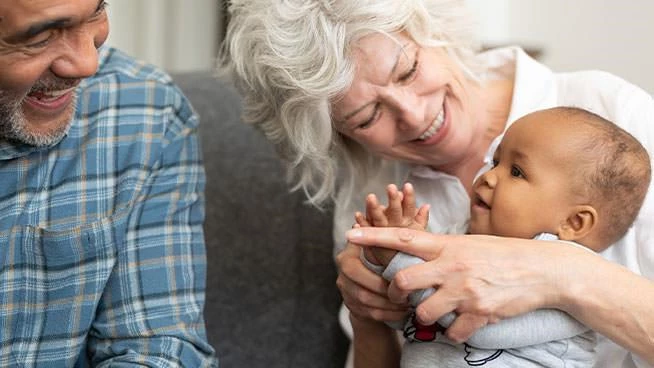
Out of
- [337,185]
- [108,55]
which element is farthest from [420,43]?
[108,55]

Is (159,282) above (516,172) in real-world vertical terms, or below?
below

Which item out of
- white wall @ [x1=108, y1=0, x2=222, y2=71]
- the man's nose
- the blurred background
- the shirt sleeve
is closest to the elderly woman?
the shirt sleeve

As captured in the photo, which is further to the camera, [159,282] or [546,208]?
[159,282]

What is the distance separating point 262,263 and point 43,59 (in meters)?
0.89

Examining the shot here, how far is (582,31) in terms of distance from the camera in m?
3.05

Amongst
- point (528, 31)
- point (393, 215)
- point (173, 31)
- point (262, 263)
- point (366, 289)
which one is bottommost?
point (262, 263)

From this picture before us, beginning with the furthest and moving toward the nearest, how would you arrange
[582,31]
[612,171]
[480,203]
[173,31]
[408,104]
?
[173,31] < [582,31] < [408,104] < [480,203] < [612,171]

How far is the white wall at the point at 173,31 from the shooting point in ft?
10.8

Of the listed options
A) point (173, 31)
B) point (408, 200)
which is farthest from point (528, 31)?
point (408, 200)

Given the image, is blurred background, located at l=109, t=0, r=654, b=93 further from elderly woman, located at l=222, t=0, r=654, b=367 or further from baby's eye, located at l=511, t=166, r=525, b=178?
baby's eye, located at l=511, t=166, r=525, b=178

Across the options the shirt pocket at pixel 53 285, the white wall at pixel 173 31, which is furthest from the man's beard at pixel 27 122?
the white wall at pixel 173 31

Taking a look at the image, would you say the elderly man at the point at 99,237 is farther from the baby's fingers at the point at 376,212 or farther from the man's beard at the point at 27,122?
the baby's fingers at the point at 376,212

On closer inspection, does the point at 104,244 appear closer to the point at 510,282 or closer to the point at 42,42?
the point at 42,42

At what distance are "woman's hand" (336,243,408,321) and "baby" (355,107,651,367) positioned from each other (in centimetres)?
6
